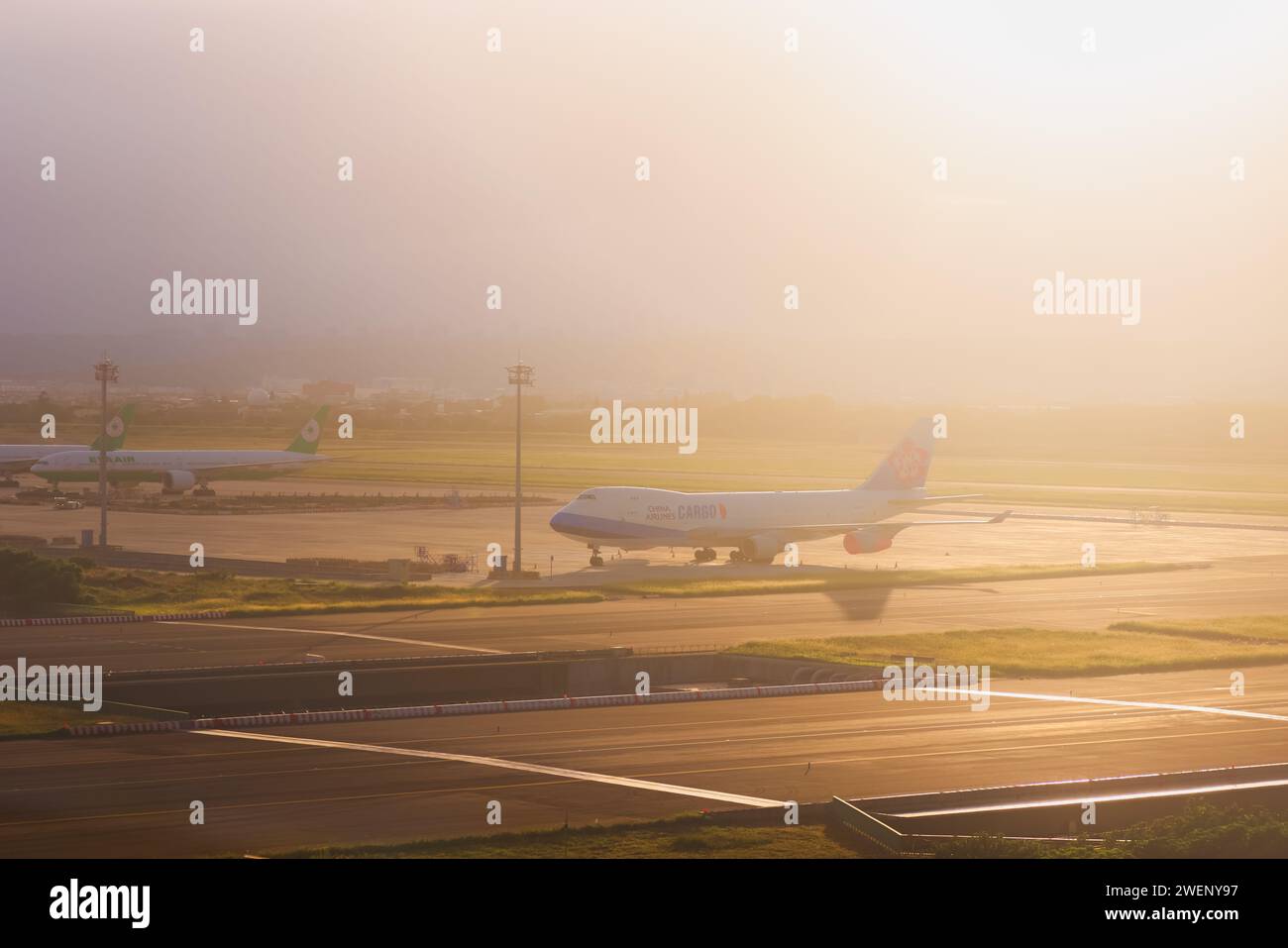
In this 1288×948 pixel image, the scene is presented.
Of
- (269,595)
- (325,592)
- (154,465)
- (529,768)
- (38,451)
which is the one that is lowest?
(529,768)

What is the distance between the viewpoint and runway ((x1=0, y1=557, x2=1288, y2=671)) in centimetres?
5888

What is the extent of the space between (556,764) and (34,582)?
139 ft

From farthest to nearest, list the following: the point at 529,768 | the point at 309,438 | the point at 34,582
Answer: the point at 309,438
the point at 34,582
the point at 529,768

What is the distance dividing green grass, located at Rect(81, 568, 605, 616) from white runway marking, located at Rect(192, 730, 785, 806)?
2804cm

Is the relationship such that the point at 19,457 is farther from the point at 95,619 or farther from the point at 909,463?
the point at 909,463

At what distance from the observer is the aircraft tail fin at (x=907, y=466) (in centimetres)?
10169

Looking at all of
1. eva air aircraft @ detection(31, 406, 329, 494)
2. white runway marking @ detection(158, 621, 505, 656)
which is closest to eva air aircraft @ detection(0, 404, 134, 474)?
eva air aircraft @ detection(31, 406, 329, 494)

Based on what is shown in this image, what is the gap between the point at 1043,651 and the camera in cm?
6106

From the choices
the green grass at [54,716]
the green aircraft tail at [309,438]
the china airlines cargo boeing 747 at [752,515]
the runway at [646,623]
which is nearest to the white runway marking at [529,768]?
the green grass at [54,716]

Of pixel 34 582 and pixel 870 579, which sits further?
pixel 870 579

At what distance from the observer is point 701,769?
126 ft

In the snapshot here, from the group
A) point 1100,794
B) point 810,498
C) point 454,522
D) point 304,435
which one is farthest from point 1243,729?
point 304,435

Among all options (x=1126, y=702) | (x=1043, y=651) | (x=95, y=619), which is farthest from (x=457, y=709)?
(x=95, y=619)
